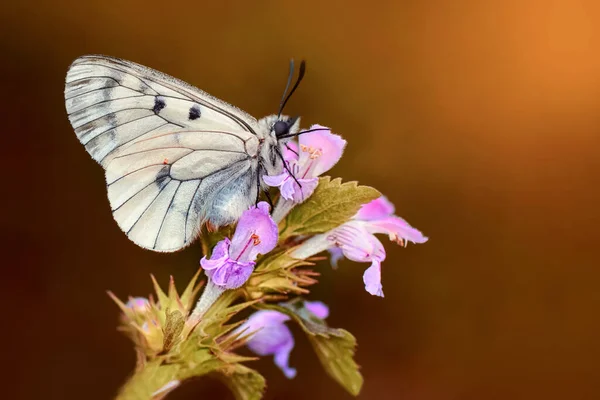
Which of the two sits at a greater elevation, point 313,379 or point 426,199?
point 426,199

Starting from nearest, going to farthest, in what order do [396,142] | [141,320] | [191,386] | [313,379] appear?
[141,320] < [191,386] < [313,379] < [396,142]

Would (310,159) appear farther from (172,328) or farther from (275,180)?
(172,328)

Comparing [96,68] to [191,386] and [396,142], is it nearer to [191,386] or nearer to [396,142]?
[191,386]

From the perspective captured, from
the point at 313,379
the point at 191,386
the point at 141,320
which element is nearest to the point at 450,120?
the point at 313,379

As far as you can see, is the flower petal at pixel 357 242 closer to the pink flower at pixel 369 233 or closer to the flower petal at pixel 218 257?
the pink flower at pixel 369 233

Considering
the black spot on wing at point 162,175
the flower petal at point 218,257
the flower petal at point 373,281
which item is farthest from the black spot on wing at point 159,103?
the flower petal at point 373,281

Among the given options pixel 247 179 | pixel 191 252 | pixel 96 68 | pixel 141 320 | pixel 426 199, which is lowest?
pixel 191 252
